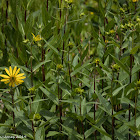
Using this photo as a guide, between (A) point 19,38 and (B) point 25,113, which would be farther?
(A) point 19,38

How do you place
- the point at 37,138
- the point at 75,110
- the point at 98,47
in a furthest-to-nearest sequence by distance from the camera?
the point at 98,47 → the point at 75,110 → the point at 37,138

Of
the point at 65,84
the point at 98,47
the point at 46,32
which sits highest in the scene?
the point at 46,32

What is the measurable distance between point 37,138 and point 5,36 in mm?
1089

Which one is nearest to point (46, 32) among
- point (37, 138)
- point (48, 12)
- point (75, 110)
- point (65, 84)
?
point (48, 12)

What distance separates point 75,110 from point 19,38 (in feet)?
2.35

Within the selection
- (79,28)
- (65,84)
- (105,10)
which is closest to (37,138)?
(65,84)

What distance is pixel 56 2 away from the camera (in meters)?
2.04

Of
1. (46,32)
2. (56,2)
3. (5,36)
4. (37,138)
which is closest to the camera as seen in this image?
(37,138)

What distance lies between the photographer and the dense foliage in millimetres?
1443

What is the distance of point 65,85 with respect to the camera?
1597 mm

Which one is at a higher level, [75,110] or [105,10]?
[105,10]

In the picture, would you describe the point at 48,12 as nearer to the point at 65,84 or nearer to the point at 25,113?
the point at 65,84

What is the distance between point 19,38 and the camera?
194cm

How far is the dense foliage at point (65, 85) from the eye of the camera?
4.74 feet
